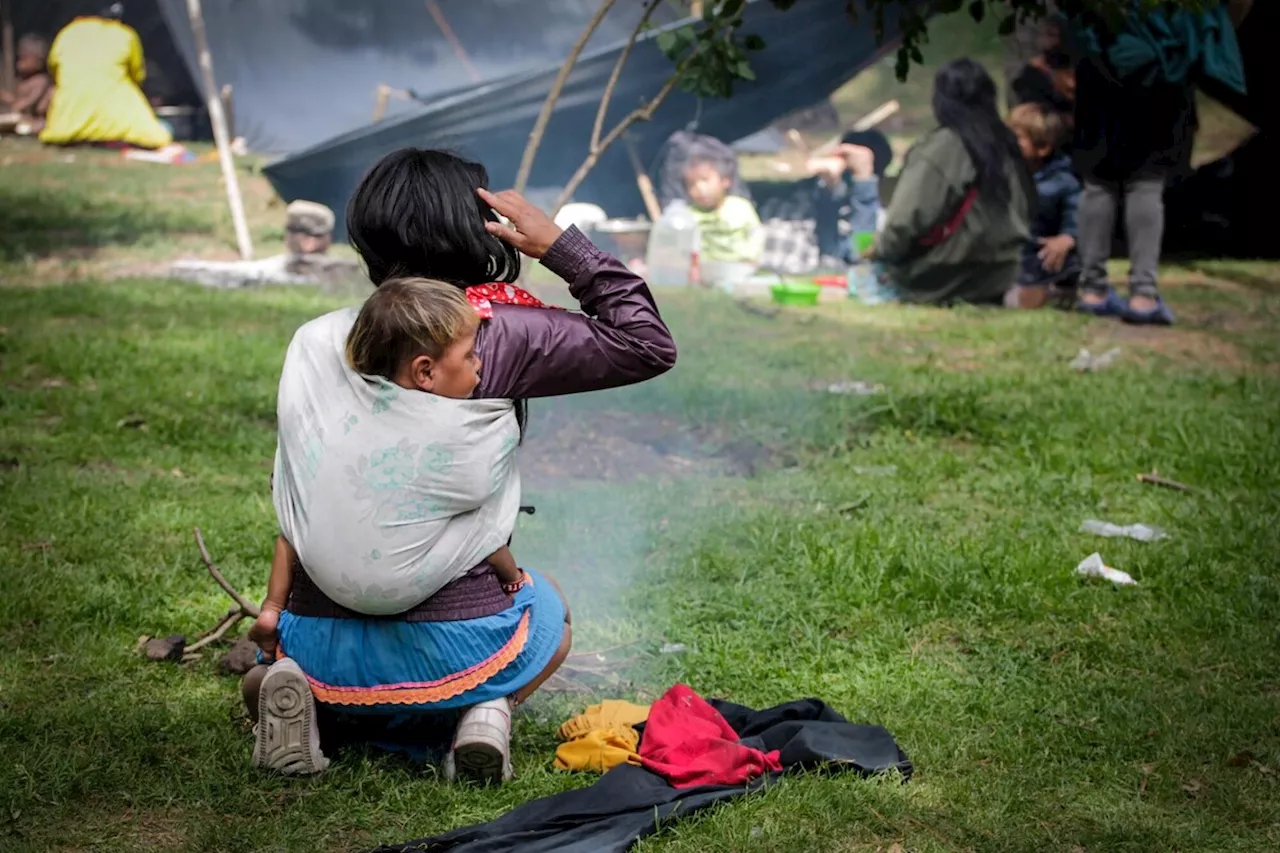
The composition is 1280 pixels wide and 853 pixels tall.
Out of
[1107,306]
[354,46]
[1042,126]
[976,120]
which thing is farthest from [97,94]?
[1107,306]

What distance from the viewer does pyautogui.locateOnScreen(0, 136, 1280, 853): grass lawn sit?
112 inches

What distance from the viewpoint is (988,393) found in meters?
6.38

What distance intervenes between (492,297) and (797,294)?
6.21 metres

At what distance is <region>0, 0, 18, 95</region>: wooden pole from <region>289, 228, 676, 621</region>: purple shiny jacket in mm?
17022

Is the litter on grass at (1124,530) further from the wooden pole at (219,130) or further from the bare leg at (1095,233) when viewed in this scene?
the wooden pole at (219,130)

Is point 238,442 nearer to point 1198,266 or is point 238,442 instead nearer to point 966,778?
point 966,778

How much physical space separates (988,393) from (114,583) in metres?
4.07

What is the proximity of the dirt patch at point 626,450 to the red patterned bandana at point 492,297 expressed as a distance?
228cm

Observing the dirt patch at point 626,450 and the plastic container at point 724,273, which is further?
the plastic container at point 724,273

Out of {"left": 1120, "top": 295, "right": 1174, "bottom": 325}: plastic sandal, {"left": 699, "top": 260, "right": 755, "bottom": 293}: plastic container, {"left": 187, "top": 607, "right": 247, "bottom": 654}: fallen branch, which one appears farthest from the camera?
{"left": 699, "top": 260, "right": 755, "bottom": 293}: plastic container

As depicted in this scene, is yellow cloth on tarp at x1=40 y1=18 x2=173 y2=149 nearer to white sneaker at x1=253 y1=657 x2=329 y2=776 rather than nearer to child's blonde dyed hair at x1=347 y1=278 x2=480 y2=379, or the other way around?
white sneaker at x1=253 y1=657 x2=329 y2=776

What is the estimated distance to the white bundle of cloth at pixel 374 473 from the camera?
2.62 metres

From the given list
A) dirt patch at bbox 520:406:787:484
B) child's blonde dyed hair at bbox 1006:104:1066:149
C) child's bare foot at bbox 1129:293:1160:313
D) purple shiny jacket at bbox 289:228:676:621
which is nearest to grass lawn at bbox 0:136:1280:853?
dirt patch at bbox 520:406:787:484

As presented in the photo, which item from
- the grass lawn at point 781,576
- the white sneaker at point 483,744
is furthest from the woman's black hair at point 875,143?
the white sneaker at point 483,744
